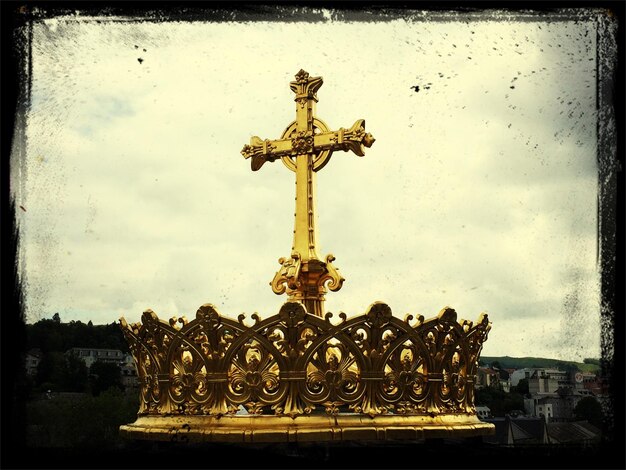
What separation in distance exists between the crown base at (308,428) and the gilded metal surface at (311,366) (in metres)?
0.05

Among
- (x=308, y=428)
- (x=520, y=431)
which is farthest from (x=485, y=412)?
(x=308, y=428)

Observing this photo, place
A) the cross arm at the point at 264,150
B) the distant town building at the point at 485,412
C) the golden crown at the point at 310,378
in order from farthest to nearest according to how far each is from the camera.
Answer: the distant town building at the point at 485,412
the cross arm at the point at 264,150
the golden crown at the point at 310,378

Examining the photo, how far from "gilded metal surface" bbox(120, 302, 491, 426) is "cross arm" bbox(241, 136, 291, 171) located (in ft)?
5.50

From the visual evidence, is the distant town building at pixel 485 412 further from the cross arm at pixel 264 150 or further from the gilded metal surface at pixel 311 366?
the cross arm at pixel 264 150

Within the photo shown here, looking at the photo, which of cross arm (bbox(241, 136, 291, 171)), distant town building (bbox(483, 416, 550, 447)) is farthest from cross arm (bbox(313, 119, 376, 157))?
distant town building (bbox(483, 416, 550, 447))

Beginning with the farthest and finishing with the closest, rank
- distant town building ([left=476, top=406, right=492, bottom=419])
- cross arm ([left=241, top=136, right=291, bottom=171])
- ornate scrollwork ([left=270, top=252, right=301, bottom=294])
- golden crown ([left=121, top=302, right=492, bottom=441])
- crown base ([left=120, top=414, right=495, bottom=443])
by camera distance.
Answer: distant town building ([left=476, top=406, right=492, bottom=419]) → cross arm ([left=241, top=136, right=291, bottom=171]) → ornate scrollwork ([left=270, top=252, right=301, bottom=294]) → golden crown ([left=121, top=302, right=492, bottom=441]) → crown base ([left=120, top=414, right=495, bottom=443])

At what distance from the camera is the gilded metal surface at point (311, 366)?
5371 mm

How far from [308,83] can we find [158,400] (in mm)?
2494

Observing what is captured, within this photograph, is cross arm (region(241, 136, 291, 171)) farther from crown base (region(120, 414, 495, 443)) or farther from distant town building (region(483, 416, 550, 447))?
distant town building (region(483, 416, 550, 447))

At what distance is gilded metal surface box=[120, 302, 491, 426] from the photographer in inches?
211

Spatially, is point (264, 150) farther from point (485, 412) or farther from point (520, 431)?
point (520, 431)

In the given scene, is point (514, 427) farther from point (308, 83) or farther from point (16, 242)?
point (16, 242)

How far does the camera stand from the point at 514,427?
24.1 ft

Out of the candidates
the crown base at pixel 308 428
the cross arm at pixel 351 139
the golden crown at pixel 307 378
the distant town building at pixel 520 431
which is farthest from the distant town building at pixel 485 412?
the cross arm at pixel 351 139
